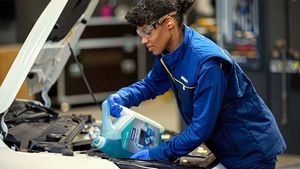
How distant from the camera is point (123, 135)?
127 inches

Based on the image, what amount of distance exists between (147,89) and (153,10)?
675 mm

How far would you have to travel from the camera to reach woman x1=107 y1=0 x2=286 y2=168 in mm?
2869

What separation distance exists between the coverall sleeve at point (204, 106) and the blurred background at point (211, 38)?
1964 millimetres

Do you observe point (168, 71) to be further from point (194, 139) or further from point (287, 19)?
point (287, 19)

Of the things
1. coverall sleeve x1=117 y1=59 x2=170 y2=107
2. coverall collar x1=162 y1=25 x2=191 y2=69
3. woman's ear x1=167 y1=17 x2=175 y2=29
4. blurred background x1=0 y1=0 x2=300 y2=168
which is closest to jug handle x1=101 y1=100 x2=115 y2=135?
coverall sleeve x1=117 y1=59 x2=170 y2=107

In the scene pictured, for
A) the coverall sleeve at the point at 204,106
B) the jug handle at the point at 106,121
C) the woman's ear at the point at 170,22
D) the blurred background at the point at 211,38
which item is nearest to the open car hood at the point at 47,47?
the jug handle at the point at 106,121

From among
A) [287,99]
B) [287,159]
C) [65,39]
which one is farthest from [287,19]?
[65,39]

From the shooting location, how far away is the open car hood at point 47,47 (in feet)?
9.91

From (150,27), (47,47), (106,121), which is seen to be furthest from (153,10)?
(47,47)

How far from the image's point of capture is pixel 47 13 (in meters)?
3.18

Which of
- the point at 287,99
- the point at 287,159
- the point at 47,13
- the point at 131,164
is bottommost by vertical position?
the point at 287,159

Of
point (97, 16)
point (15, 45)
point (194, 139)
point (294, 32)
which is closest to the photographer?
point (194, 139)

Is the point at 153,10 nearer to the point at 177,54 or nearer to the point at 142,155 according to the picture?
the point at 177,54

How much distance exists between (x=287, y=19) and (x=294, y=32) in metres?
0.15
